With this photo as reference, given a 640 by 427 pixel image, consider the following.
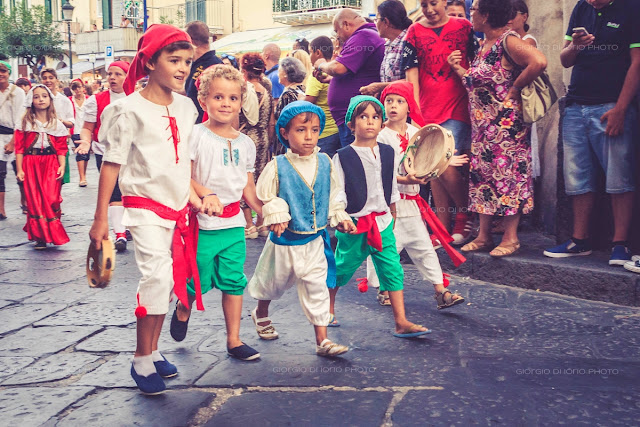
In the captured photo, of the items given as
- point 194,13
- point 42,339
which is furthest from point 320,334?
point 194,13

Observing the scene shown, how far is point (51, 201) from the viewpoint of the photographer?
774 cm

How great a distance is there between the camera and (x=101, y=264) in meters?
3.36

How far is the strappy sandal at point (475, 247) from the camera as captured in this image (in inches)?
225

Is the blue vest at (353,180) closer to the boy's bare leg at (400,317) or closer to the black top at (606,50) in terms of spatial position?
the boy's bare leg at (400,317)

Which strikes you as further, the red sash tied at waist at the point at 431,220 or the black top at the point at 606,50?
the black top at the point at 606,50

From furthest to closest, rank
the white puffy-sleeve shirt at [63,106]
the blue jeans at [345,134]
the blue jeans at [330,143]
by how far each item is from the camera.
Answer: the white puffy-sleeve shirt at [63,106]
the blue jeans at [330,143]
the blue jeans at [345,134]

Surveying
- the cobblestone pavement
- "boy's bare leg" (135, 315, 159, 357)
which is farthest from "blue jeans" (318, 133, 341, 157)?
"boy's bare leg" (135, 315, 159, 357)

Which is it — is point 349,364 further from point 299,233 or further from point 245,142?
point 245,142

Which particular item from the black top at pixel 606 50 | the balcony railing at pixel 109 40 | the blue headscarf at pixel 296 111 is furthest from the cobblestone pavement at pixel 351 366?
the balcony railing at pixel 109 40

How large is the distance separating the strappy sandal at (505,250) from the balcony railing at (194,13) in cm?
2968

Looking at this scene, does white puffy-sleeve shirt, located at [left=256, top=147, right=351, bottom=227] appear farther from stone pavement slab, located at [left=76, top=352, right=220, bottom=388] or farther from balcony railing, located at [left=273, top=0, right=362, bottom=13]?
balcony railing, located at [left=273, top=0, right=362, bottom=13]

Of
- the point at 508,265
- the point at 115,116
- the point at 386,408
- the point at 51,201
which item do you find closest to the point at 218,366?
the point at 386,408

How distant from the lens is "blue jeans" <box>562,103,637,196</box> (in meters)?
5.12

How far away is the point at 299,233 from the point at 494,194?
2.12m
